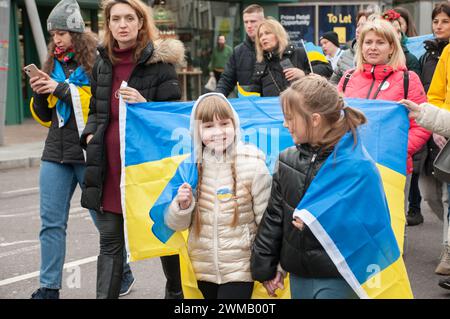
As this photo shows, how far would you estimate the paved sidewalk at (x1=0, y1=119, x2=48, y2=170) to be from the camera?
13125mm

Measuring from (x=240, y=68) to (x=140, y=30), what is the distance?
111 inches

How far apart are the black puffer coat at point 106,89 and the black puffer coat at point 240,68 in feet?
8.67

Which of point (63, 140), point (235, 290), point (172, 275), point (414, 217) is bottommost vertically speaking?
point (414, 217)

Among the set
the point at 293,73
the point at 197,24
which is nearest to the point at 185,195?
the point at 293,73

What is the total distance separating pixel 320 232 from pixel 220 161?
739 millimetres

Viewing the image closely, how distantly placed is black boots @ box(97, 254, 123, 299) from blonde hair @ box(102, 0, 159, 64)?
117 centimetres

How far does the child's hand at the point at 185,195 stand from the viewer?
3754 millimetres

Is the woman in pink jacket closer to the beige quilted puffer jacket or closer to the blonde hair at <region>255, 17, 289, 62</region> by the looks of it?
the blonde hair at <region>255, 17, 289, 62</region>

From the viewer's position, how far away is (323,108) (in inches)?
136

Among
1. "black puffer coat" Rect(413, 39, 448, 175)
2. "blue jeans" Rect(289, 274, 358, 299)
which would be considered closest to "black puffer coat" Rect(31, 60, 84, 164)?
"blue jeans" Rect(289, 274, 358, 299)

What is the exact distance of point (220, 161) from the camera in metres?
3.92

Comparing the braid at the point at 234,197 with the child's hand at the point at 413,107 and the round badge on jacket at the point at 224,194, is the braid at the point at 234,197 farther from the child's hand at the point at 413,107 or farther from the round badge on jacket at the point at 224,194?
the child's hand at the point at 413,107

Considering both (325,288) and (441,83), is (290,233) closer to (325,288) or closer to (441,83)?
(325,288)

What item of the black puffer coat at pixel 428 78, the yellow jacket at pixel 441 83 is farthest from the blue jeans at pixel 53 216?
the black puffer coat at pixel 428 78
